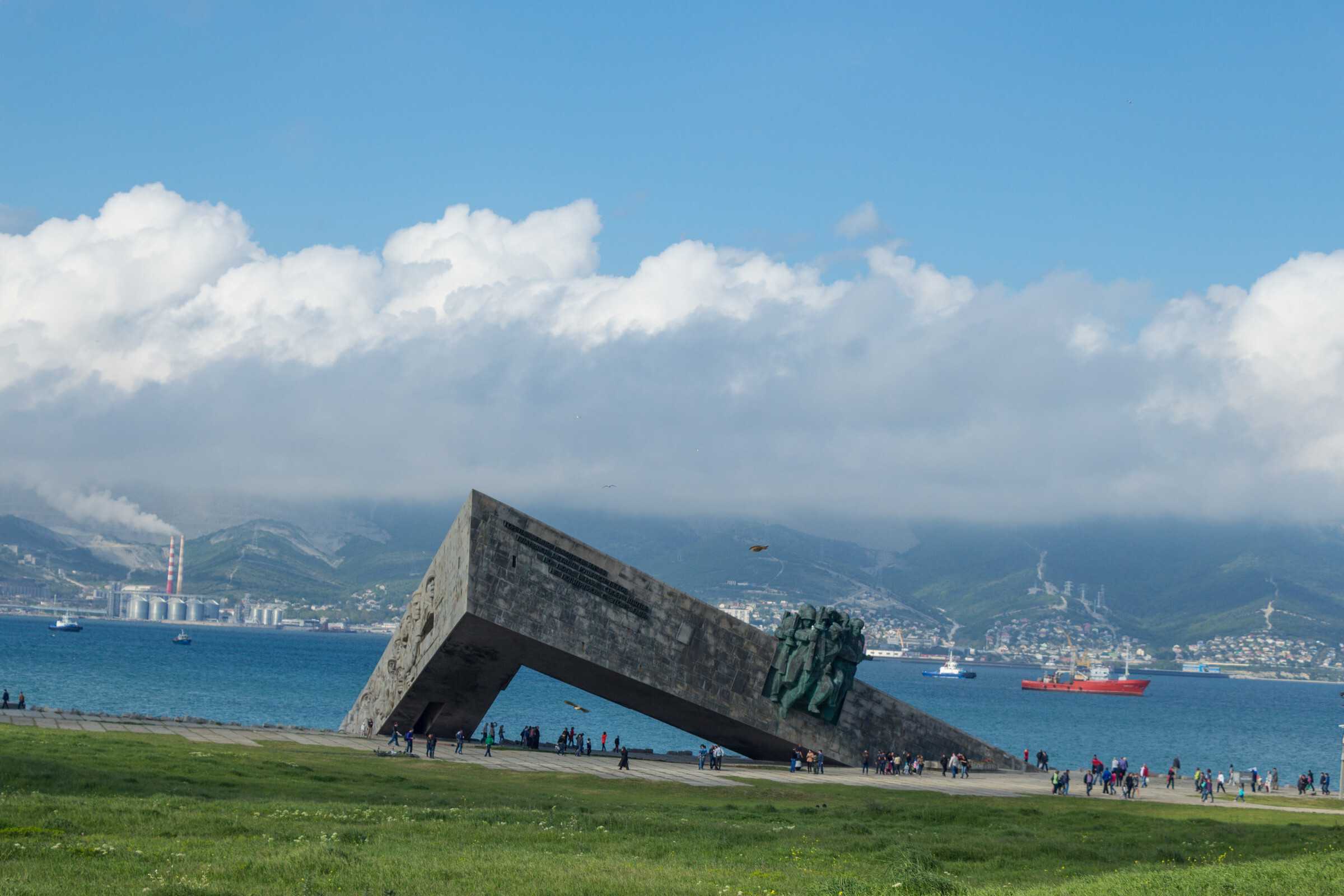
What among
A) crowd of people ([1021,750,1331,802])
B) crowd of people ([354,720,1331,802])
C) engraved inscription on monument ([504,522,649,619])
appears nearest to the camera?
engraved inscription on monument ([504,522,649,619])

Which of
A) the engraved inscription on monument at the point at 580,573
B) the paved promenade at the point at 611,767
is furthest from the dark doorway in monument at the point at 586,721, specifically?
the engraved inscription on monument at the point at 580,573

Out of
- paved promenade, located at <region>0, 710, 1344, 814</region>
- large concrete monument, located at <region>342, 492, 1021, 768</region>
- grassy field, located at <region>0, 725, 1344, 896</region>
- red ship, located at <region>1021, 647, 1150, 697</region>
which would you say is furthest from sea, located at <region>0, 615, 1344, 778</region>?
grassy field, located at <region>0, 725, 1344, 896</region>

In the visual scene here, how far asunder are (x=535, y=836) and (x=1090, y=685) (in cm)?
18255

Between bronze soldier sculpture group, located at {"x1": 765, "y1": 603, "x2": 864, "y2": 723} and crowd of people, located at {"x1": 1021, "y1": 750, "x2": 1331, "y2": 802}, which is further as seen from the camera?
bronze soldier sculpture group, located at {"x1": 765, "y1": 603, "x2": 864, "y2": 723}

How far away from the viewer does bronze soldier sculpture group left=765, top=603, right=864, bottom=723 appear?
42.9 meters

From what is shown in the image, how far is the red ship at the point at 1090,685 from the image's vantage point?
183125 mm

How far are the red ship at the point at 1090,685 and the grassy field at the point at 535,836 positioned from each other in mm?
156429

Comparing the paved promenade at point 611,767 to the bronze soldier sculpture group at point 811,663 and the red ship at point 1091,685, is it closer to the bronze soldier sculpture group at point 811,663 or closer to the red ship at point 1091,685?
the bronze soldier sculpture group at point 811,663

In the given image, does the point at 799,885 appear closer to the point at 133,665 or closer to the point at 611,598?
the point at 611,598

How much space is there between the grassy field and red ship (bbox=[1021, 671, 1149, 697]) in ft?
513

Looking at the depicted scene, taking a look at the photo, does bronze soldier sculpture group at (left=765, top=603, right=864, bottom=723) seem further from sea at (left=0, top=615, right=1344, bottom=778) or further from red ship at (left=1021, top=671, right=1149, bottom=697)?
red ship at (left=1021, top=671, right=1149, bottom=697)

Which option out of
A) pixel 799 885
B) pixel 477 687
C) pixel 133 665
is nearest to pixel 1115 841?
pixel 799 885

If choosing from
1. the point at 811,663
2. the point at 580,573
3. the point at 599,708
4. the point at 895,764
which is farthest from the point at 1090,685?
the point at 580,573

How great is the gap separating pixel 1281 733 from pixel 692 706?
95597 millimetres
